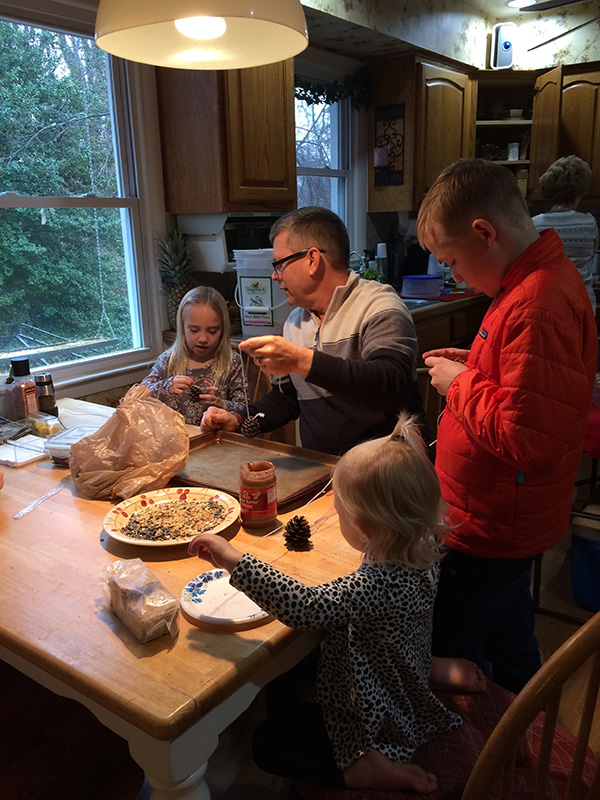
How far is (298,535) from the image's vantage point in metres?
1.23

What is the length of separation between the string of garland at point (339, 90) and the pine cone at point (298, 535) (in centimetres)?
328

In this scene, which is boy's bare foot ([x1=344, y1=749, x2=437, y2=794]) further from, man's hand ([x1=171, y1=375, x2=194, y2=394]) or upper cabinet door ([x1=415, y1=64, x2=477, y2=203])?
A: upper cabinet door ([x1=415, y1=64, x2=477, y2=203])

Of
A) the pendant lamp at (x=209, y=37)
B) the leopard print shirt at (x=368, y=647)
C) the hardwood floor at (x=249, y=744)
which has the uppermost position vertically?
the pendant lamp at (x=209, y=37)

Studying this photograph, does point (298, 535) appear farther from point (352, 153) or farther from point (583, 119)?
point (583, 119)

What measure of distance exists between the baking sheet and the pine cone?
19 centimetres

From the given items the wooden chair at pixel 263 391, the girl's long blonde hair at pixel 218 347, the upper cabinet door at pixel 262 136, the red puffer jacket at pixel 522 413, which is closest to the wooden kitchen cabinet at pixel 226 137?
the upper cabinet door at pixel 262 136

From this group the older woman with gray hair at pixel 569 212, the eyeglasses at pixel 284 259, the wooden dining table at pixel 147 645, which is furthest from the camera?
the older woman with gray hair at pixel 569 212

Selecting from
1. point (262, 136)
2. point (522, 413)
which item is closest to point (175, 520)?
point (522, 413)

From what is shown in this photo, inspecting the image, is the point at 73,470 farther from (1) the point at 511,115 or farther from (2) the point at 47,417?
(1) the point at 511,115

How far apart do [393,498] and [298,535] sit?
0.27 m

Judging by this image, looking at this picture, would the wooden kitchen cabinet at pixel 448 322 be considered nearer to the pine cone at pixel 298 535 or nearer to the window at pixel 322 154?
the window at pixel 322 154

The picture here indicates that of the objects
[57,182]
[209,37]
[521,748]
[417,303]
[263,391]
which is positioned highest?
[209,37]

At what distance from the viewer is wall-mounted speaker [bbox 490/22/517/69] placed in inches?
189

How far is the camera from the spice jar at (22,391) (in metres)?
2.12
